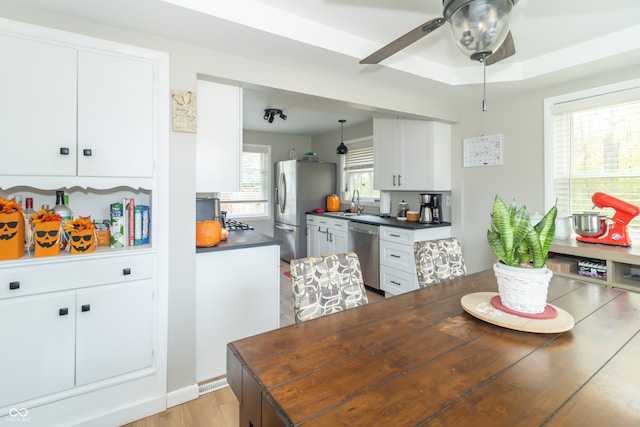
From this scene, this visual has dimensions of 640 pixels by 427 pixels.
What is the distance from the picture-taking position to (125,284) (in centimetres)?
179

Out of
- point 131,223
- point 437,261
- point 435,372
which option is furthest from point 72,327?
point 437,261

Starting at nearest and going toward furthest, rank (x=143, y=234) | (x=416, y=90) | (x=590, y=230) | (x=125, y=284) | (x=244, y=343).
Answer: (x=244, y=343) → (x=125, y=284) → (x=143, y=234) → (x=590, y=230) → (x=416, y=90)

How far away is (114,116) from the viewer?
5.76 ft

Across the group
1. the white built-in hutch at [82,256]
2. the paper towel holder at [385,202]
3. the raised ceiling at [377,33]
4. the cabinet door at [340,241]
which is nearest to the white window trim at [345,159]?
the paper towel holder at [385,202]

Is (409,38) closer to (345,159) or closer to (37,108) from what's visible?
(37,108)

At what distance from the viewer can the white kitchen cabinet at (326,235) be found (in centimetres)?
432

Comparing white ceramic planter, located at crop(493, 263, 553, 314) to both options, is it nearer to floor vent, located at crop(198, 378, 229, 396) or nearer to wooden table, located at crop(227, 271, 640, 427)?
wooden table, located at crop(227, 271, 640, 427)

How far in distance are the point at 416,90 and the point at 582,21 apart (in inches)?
48.2

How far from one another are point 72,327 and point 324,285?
53.5 inches

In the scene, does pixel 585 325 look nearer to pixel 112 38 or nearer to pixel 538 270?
pixel 538 270

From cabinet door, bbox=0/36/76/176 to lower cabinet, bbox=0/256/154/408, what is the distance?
0.53 m

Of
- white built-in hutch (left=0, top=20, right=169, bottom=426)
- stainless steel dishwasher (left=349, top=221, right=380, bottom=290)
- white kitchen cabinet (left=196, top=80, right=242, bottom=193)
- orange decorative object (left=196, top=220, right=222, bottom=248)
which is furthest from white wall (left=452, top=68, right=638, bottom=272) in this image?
white built-in hutch (left=0, top=20, right=169, bottom=426)

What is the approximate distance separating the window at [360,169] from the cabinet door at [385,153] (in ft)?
2.07

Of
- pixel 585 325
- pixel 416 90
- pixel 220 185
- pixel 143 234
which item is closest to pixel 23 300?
pixel 143 234
